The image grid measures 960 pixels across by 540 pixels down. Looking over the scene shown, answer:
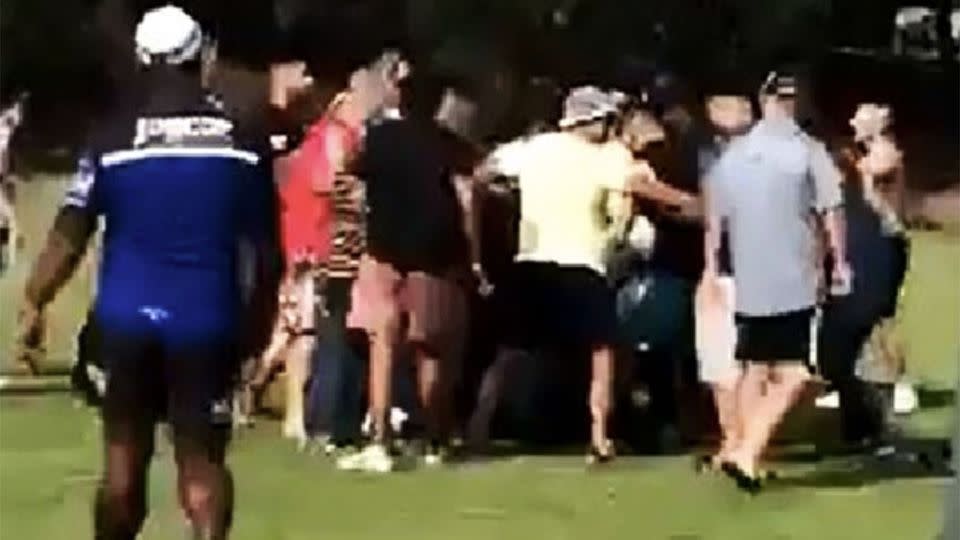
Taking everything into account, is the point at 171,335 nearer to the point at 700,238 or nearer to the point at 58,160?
the point at 58,160

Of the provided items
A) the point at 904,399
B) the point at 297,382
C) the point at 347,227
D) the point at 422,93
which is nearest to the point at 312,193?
the point at 347,227

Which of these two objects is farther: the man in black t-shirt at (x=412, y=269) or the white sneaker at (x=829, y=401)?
the white sneaker at (x=829, y=401)

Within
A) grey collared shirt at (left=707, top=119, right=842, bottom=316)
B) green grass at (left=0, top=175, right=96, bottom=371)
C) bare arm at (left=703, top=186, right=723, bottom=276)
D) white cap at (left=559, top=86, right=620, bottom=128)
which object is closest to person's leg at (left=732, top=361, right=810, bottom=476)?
grey collared shirt at (left=707, top=119, right=842, bottom=316)

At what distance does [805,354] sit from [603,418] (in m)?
0.37

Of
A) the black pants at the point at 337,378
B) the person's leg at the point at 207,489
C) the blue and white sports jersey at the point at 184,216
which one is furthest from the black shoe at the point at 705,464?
the blue and white sports jersey at the point at 184,216

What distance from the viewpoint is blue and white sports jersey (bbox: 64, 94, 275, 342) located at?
17.7ft

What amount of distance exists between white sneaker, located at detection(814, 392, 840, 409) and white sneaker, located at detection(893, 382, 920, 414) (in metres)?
0.14

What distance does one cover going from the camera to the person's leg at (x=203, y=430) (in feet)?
17.8

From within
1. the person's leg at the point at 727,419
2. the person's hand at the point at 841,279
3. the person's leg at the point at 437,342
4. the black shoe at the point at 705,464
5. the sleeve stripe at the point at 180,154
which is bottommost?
the black shoe at the point at 705,464

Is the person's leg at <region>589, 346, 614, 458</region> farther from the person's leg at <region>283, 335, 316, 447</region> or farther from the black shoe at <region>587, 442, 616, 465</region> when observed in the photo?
the person's leg at <region>283, 335, 316, 447</region>

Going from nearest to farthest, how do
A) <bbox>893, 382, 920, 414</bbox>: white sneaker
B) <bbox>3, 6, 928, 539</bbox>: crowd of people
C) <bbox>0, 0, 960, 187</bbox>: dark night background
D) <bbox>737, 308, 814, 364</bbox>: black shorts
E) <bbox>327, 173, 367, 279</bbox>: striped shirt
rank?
<bbox>0, 0, 960, 187</bbox>: dark night background
<bbox>3, 6, 928, 539</bbox>: crowd of people
<bbox>893, 382, 920, 414</bbox>: white sneaker
<bbox>327, 173, 367, 279</bbox>: striped shirt
<bbox>737, 308, 814, 364</bbox>: black shorts

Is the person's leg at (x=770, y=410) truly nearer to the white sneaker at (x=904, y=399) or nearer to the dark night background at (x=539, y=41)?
the white sneaker at (x=904, y=399)

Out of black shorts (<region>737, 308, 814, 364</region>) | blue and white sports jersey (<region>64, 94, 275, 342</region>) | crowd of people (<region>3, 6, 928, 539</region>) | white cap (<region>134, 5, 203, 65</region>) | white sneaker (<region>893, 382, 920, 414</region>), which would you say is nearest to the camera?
blue and white sports jersey (<region>64, 94, 275, 342</region>)

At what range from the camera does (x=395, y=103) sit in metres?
5.80
